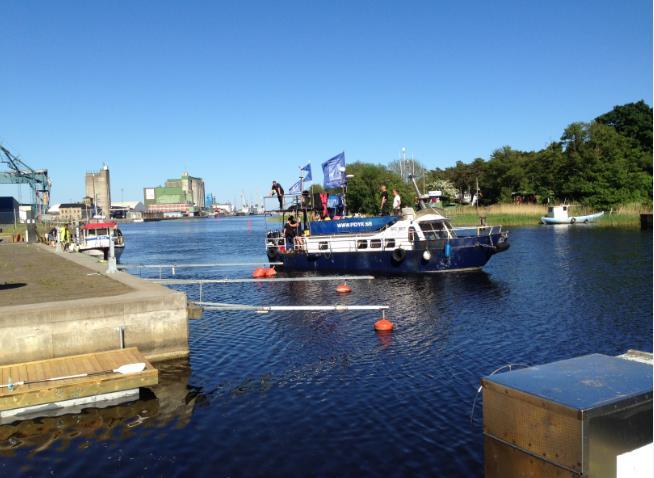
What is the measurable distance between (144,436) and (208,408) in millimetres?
2050

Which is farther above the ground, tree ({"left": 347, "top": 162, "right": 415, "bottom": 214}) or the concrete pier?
tree ({"left": 347, "top": 162, "right": 415, "bottom": 214})

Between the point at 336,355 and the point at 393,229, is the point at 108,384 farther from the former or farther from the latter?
the point at 393,229

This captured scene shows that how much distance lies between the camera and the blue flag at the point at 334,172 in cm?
4662

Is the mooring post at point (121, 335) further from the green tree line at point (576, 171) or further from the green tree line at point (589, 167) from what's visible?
the green tree line at point (589, 167)

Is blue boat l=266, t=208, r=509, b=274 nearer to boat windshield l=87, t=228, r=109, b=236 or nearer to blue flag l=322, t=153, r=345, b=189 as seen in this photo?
blue flag l=322, t=153, r=345, b=189

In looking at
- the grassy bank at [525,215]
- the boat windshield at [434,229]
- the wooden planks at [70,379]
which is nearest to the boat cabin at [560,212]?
the grassy bank at [525,215]

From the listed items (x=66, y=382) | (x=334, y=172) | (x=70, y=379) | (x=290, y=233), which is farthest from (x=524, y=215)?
(x=66, y=382)

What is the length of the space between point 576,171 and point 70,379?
109483 millimetres

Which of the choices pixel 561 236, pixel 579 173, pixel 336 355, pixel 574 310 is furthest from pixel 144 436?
pixel 579 173

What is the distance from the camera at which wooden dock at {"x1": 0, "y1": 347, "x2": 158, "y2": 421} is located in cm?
1236

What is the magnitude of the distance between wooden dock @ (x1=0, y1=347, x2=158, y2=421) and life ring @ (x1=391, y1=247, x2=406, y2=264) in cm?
2699

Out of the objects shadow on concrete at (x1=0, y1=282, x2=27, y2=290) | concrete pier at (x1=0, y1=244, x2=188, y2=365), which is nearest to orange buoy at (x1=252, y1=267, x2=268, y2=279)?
shadow on concrete at (x1=0, y1=282, x2=27, y2=290)

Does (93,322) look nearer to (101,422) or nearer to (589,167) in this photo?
(101,422)

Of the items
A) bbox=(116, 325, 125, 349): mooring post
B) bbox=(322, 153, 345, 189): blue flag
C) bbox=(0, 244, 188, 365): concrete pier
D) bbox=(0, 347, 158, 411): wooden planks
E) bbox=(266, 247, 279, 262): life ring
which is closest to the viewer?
bbox=(0, 347, 158, 411): wooden planks
